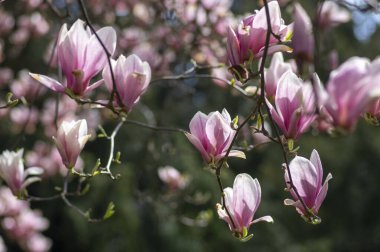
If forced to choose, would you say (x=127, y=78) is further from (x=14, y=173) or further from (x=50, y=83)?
(x=14, y=173)

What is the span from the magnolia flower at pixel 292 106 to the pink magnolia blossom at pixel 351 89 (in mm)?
185

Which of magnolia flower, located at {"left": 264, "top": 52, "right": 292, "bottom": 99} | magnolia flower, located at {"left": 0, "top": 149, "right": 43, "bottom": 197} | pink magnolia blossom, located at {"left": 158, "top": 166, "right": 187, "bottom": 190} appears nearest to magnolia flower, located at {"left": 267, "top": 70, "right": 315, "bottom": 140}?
magnolia flower, located at {"left": 264, "top": 52, "right": 292, "bottom": 99}

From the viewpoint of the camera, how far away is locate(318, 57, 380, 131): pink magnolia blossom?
552 millimetres

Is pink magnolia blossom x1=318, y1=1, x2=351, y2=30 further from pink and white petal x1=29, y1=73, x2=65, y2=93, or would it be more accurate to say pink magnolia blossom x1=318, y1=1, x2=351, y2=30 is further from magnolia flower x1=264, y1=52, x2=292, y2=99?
pink and white petal x1=29, y1=73, x2=65, y2=93

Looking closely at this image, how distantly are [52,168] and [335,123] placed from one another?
1.89 meters

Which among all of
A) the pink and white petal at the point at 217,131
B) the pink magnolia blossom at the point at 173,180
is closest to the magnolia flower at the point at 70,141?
the pink and white petal at the point at 217,131

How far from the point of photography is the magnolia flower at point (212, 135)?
0.84 meters

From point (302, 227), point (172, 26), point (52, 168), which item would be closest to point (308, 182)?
point (172, 26)

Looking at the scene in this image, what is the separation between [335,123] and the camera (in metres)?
0.59

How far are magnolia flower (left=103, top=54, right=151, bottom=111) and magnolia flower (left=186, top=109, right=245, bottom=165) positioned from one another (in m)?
0.09

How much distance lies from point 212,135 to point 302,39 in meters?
0.19

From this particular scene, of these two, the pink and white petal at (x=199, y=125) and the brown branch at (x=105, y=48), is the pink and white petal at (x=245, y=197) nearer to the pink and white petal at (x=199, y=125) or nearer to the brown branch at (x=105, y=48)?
the pink and white petal at (x=199, y=125)

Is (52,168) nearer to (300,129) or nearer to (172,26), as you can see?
(172,26)

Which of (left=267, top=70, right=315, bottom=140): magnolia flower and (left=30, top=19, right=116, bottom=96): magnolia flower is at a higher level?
(left=30, top=19, right=116, bottom=96): magnolia flower
